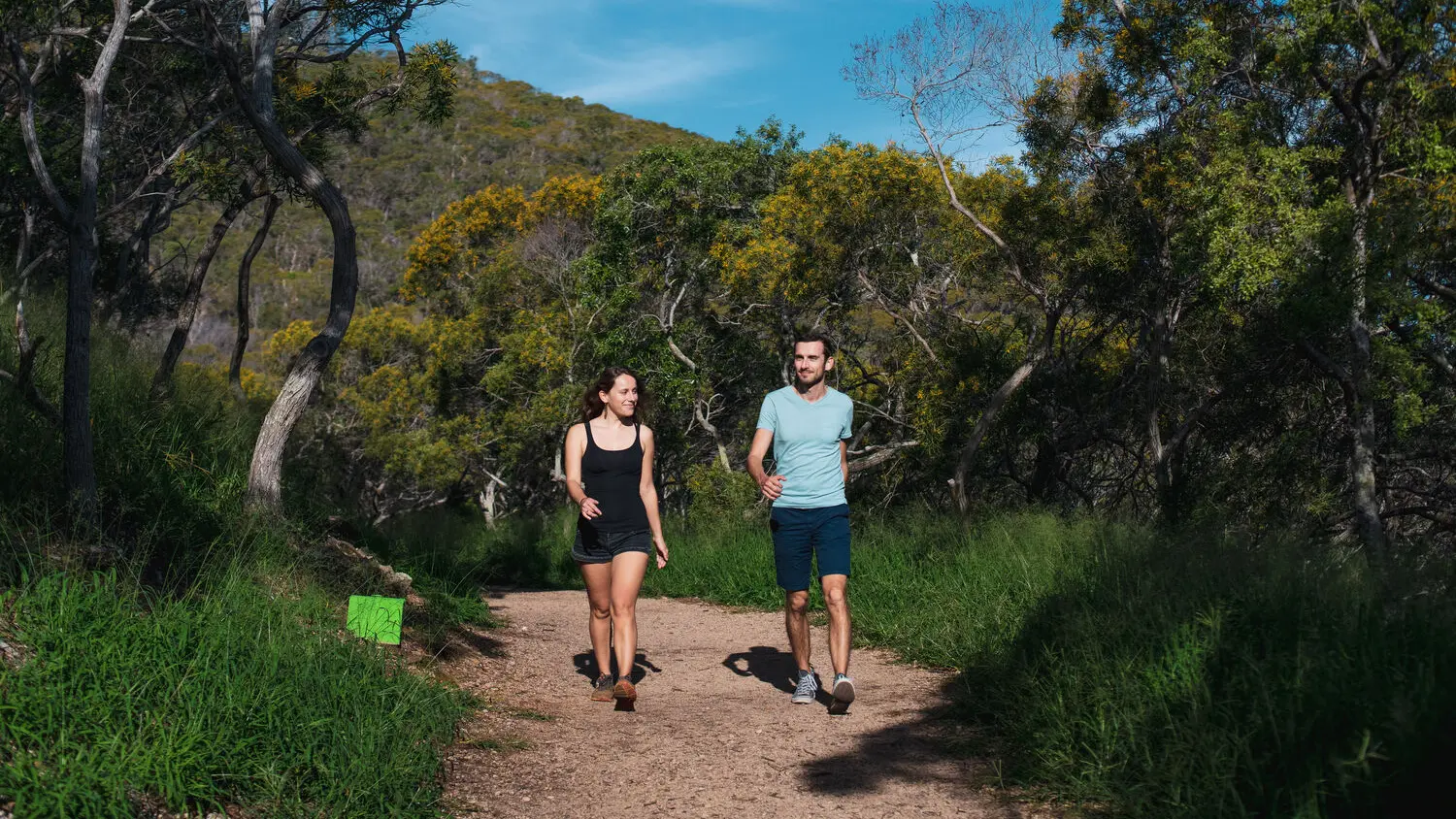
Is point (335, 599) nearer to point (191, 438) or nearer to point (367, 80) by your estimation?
point (191, 438)

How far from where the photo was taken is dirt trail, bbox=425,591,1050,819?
13.4ft

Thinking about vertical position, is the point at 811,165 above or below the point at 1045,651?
above

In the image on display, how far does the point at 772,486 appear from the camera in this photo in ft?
17.3

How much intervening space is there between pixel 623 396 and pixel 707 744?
5.90 ft

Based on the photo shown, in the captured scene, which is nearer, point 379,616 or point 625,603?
point 379,616

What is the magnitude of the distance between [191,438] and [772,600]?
4.80 m

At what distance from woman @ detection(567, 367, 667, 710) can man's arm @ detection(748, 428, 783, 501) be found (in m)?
0.57

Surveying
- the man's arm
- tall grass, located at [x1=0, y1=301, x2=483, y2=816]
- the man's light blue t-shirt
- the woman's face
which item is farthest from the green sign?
the man's light blue t-shirt

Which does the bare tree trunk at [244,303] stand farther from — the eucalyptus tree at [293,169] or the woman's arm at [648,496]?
the woman's arm at [648,496]

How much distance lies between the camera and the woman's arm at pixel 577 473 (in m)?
5.44

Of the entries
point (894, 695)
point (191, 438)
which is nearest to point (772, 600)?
point (894, 695)

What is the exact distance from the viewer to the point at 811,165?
52.1 ft

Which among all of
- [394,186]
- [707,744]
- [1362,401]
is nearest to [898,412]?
[1362,401]

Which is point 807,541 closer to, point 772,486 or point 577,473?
point 772,486
